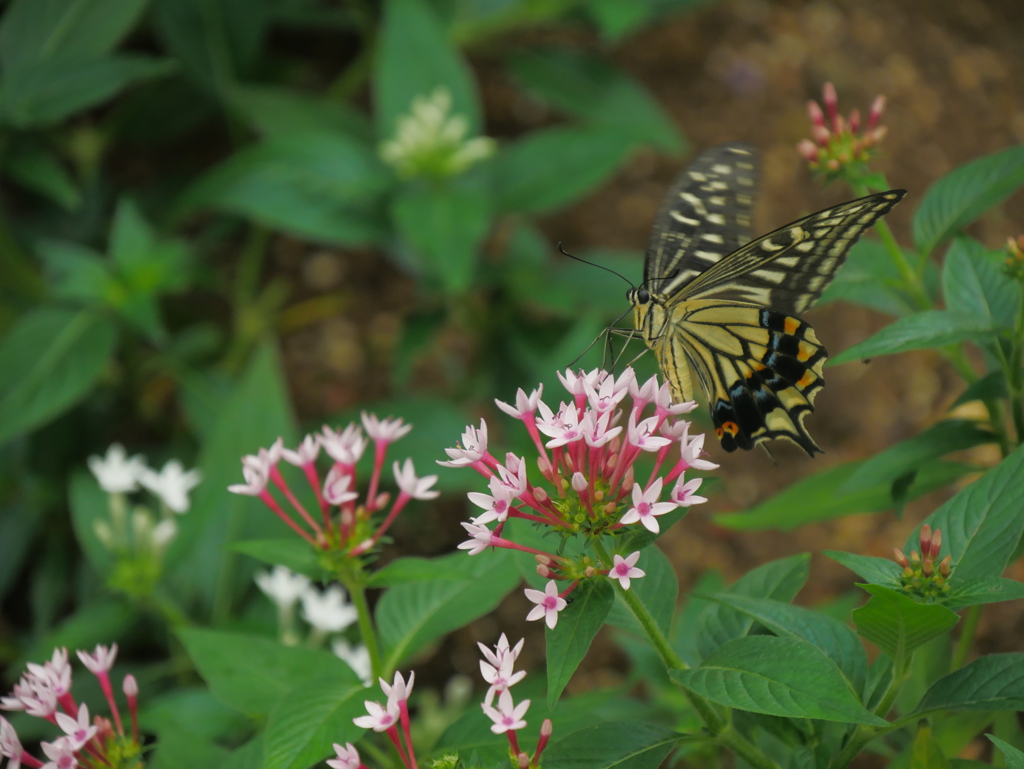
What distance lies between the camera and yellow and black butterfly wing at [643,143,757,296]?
1381 millimetres

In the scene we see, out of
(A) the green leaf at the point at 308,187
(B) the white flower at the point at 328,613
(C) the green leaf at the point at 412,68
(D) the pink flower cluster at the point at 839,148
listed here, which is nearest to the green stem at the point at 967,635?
(D) the pink flower cluster at the point at 839,148

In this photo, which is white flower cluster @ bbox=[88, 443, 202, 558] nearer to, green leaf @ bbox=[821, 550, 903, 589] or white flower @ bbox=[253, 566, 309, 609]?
white flower @ bbox=[253, 566, 309, 609]

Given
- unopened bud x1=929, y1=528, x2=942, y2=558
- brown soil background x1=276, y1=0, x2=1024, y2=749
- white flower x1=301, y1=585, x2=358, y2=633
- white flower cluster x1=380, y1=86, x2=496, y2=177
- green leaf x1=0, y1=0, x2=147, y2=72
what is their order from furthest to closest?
brown soil background x1=276, y1=0, x2=1024, y2=749, white flower cluster x1=380, y1=86, x2=496, y2=177, green leaf x1=0, y1=0, x2=147, y2=72, white flower x1=301, y1=585, x2=358, y2=633, unopened bud x1=929, y1=528, x2=942, y2=558

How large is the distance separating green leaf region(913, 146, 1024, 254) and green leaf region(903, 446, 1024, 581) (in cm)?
42

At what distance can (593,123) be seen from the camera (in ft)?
8.70

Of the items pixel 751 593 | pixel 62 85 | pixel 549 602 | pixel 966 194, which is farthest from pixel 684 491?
pixel 62 85

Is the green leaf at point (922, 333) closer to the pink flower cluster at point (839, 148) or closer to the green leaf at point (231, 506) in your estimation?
the pink flower cluster at point (839, 148)

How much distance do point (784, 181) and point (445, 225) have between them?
3.95 ft

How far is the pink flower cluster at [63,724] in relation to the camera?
0.92m

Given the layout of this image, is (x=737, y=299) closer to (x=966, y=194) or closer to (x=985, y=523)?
(x=966, y=194)

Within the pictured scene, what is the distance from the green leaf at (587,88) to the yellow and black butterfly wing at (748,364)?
1432 mm

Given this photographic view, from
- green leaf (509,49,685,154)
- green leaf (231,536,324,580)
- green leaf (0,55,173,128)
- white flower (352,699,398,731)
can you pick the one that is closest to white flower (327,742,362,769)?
white flower (352,699,398,731)

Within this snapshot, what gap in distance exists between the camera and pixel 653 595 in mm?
999

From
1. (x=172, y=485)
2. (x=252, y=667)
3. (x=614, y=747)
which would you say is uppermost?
(x=614, y=747)
